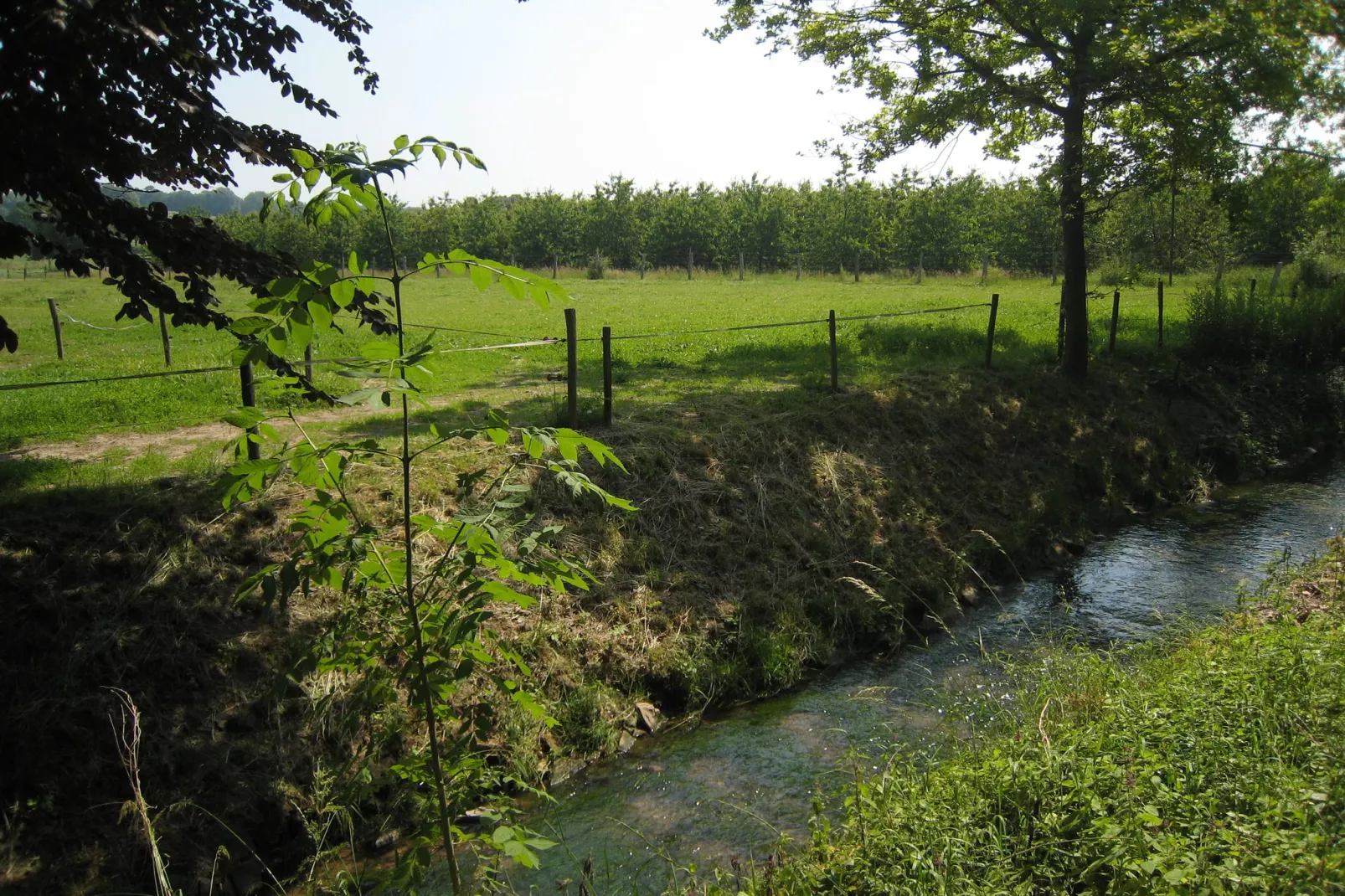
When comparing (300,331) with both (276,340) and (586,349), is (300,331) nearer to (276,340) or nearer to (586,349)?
(276,340)

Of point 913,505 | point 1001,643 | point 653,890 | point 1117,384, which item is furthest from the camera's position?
point 1117,384

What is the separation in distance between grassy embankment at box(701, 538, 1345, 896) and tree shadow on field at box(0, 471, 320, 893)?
331 cm

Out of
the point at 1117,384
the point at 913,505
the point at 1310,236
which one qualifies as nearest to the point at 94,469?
the point at 913,505

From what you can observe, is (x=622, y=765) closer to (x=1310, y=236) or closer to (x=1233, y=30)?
(x=1233, y=30)

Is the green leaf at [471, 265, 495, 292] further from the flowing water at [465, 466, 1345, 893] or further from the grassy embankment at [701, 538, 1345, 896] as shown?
the grassy embankment at [701, 538, 1345, 896]

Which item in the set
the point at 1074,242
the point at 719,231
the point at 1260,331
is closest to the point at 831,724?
the point at 1074,242

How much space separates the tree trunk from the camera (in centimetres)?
1411

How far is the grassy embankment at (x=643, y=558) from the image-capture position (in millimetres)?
5688

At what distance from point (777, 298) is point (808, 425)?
20422 mm

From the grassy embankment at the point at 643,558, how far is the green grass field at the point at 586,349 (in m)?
0.33

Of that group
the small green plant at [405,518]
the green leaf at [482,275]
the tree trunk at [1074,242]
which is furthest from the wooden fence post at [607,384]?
the tree trunk at [1074,242]

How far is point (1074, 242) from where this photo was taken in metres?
15.3

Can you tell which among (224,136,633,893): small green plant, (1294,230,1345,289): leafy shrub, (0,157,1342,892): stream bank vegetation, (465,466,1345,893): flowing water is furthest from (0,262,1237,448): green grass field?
(1294,230,1345,289): leafy shrub

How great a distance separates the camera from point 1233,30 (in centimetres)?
1299
